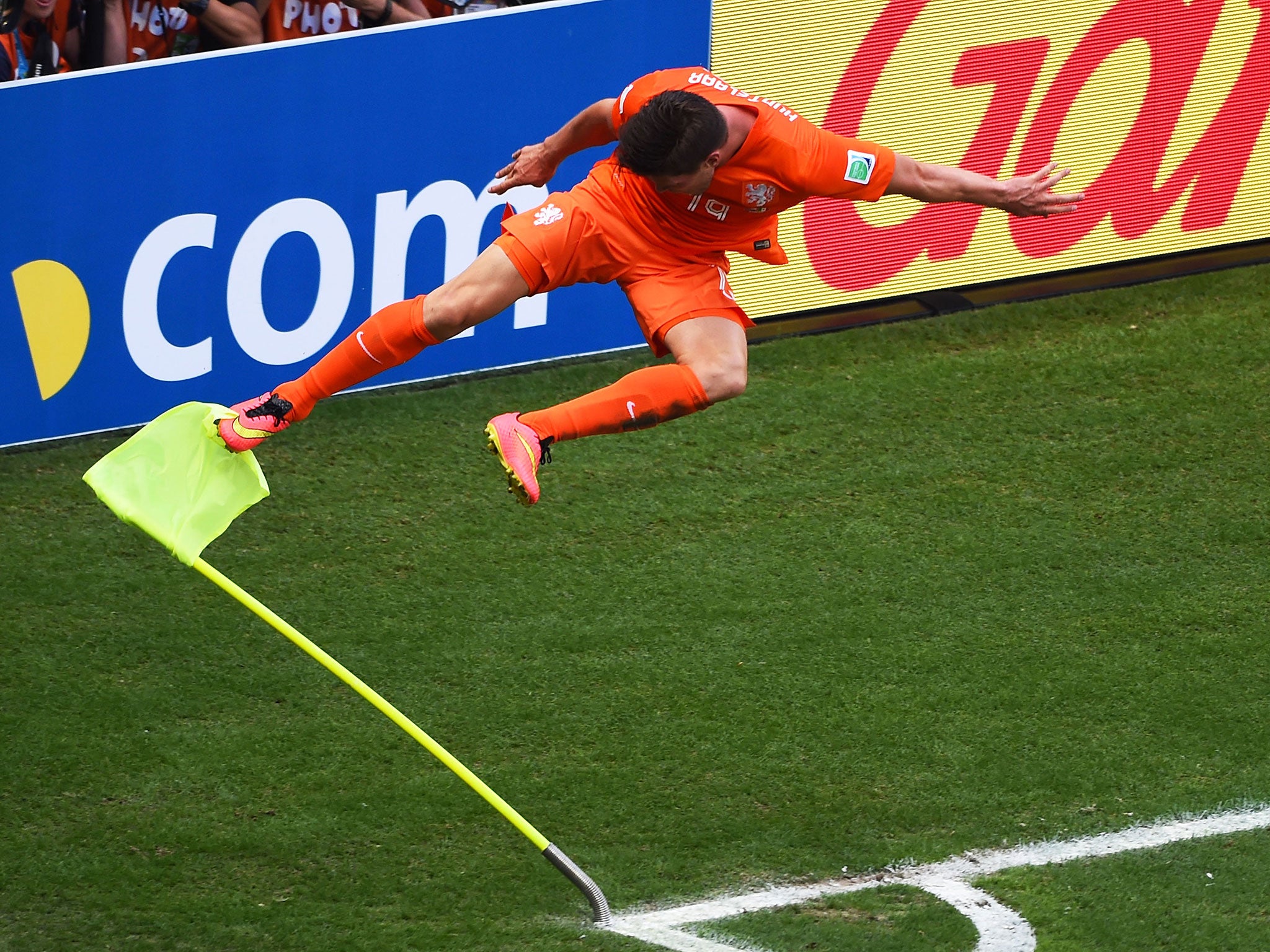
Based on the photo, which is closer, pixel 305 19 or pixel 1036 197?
pixel 1036 197

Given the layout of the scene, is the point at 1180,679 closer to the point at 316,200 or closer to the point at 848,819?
the point at 848,819

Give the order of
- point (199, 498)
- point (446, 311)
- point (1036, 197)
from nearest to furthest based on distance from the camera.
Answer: point (199, 498) → point (446, 311) → point (1036, 197)

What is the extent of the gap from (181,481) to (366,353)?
27.3 inches

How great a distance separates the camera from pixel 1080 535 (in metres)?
6.68

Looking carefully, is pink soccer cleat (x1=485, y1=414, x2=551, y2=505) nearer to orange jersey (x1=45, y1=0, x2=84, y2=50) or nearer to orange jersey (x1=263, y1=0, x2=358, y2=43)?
orange jersey (x1=263, y1=0, x2=358, y2=43)

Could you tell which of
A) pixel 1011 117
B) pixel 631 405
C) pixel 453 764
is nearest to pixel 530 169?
pixel 631 405

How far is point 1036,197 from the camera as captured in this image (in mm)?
5164

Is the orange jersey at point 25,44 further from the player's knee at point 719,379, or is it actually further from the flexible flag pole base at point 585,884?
the flexible flag pole base at point 585,884

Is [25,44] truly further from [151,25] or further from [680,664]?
[680,664]

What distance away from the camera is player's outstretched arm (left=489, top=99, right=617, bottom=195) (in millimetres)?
5520

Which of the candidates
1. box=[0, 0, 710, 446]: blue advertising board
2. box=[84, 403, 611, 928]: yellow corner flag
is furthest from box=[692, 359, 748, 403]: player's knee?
box=[0, 0, 710, 446]: blue advertising board

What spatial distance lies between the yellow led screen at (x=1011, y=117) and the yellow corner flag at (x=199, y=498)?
3807mm

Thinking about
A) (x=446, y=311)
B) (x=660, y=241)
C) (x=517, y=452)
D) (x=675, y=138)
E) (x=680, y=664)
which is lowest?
(x=680, y=664)

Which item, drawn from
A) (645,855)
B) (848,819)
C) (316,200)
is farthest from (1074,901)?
(316,200)
